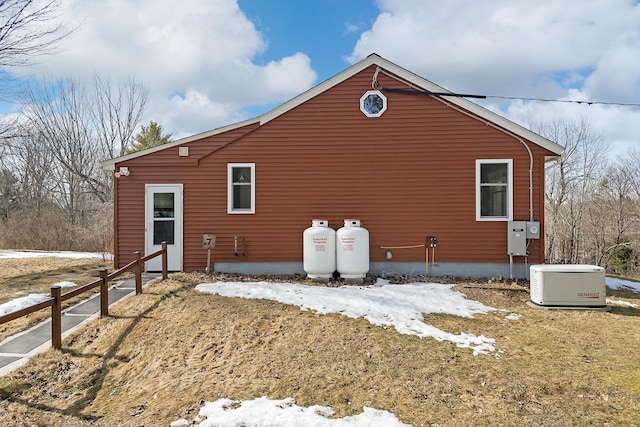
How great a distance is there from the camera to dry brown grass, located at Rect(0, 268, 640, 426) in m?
3.90

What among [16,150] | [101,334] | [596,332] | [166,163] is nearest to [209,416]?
[101,334]

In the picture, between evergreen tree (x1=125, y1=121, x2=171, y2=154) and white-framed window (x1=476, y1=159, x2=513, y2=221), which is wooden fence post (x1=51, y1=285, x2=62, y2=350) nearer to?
white-framed window (x1=476, y1=159, x2=513, y2=221)

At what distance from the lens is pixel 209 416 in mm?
3764

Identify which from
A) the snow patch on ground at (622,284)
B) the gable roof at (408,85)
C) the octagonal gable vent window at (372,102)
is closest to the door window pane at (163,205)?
the gable roof at (408,85)

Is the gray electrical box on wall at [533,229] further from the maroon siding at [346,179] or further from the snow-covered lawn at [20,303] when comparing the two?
the snow-covered lawn at [20,303]

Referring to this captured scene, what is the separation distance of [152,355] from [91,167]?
25044mm

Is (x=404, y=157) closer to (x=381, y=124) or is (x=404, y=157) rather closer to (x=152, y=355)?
(x=381, y=124)

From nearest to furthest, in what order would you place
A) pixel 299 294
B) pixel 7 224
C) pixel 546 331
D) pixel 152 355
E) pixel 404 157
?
pixel 152 355 < pixel 546 331 < pixel 299 294 < pixel 404 157 < pixel 7 224

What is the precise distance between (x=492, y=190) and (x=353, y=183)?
3.50m

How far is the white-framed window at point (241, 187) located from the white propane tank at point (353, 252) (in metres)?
2.59

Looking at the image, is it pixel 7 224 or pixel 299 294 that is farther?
pixel 7 224

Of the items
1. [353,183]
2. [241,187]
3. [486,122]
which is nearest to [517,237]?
[486,122]

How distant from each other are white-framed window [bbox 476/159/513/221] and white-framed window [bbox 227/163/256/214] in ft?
18.7

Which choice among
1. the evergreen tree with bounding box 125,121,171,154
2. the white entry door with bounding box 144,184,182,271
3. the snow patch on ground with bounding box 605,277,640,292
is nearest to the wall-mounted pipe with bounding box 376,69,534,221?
the snow patch on ground with bounding box 605,277,640,292
